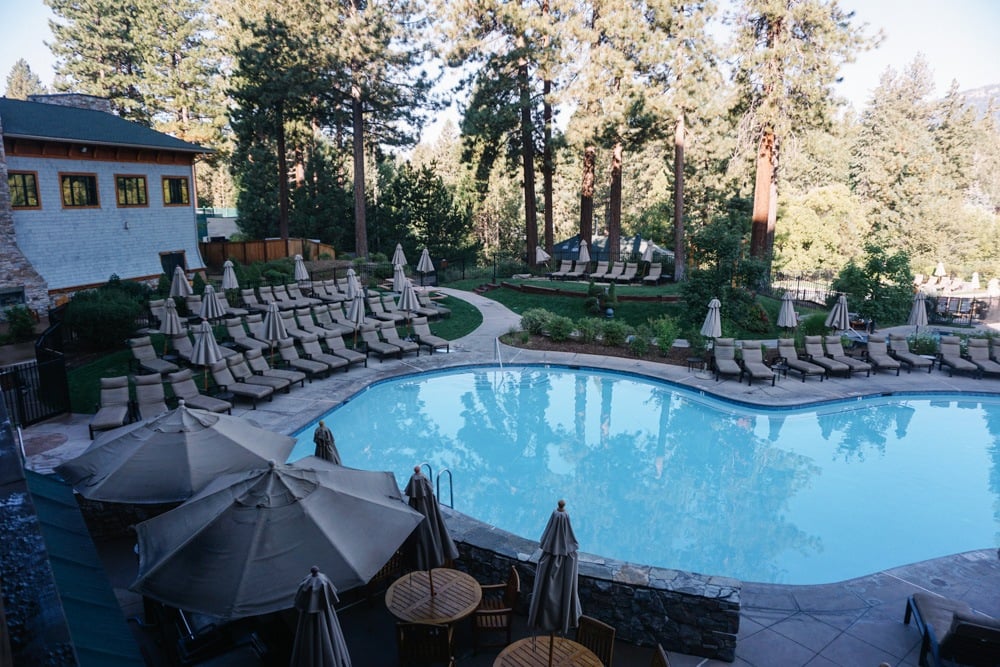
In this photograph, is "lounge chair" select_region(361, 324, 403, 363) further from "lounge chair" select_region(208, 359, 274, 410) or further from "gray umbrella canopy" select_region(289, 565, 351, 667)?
"gray umbrella canopy" select_region(289, 565, 351, 667)

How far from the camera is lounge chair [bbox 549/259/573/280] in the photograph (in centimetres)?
2766

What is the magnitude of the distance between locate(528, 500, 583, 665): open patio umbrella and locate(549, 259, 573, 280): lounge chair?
23.0 metres

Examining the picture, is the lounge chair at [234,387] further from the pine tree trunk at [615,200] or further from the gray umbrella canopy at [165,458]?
the pine tree trunk at [615,200]

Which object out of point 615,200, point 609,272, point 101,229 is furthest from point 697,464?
point 101,229

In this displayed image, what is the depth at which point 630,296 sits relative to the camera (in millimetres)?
22578

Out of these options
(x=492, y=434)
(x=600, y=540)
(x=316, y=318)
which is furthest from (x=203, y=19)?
(x=600, y=540)

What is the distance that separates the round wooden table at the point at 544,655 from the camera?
515cm

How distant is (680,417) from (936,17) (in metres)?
20.3

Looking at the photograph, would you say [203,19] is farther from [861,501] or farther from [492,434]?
[861,501]

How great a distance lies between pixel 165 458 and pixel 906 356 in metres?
18.1

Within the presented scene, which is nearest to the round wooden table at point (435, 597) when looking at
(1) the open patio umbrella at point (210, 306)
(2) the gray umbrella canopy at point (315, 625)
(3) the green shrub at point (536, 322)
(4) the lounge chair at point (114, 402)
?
(2) the gray umbrella canopy at point (315, 625)

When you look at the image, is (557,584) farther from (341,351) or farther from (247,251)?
(247,251)

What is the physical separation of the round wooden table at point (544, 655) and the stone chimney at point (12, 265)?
65.1 ft

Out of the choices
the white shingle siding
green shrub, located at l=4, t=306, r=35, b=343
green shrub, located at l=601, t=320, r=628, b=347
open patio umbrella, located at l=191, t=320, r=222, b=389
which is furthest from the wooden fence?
open patio umbrella, located at l=191, t=320, r=222, b=389
